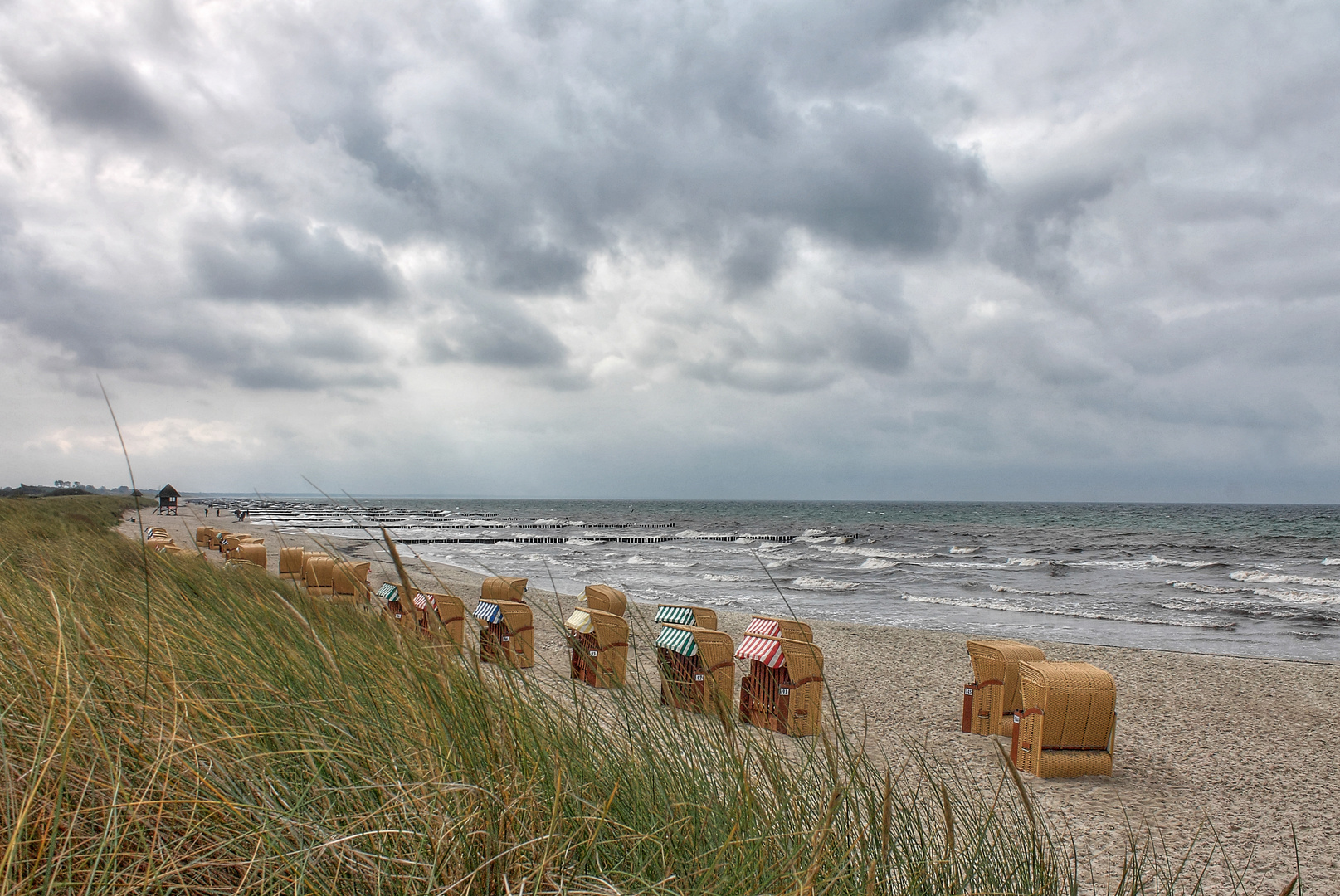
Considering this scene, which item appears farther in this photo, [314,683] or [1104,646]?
[1104,646]

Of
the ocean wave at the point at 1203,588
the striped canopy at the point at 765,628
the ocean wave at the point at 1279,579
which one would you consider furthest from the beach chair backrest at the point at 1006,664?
the ocean wave at the point at 1279,579

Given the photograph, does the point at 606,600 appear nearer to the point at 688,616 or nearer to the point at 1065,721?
the point at 688,616

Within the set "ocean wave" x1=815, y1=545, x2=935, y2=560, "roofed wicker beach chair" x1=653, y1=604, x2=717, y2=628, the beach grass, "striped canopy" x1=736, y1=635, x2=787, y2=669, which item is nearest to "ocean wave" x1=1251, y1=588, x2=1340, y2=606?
"ocean wave" x1=815, y1=545, x2=935, y2=560

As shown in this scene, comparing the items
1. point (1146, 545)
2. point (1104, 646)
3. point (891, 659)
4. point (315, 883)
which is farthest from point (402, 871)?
point (1146, 545)

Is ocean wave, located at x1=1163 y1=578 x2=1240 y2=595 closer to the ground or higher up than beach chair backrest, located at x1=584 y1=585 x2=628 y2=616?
closer to the ground

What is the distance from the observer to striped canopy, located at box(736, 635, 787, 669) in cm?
627

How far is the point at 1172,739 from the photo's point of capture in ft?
22.5

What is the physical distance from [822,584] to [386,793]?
21.8 metres

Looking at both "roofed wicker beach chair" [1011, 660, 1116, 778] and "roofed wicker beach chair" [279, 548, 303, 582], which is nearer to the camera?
"roofed wicker beach chair" [1011, 660, 1116, 778]

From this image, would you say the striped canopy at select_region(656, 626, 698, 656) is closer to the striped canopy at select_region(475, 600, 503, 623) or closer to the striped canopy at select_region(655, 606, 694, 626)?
the striped canopy at select_region(655, 606, 694, 626)

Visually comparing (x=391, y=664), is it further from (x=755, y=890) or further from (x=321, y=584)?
(x=321, y=584)

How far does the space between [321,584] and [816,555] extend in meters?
25.5

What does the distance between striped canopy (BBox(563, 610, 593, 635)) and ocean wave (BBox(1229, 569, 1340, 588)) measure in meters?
25.0

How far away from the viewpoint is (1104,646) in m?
12.0
